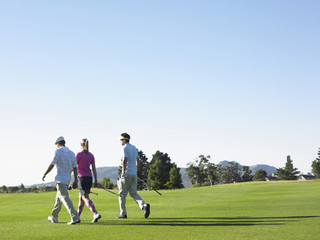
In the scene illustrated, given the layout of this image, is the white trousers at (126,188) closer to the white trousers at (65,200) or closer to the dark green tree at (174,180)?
the white trousers at (65,200)

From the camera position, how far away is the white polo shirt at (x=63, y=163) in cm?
1045

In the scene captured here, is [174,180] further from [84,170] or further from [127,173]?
[84,170]

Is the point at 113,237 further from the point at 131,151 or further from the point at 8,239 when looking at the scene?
the point at 131,151

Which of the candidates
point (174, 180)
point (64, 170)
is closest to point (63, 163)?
point (64, 170)

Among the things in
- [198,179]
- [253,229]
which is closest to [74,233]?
[253,229]

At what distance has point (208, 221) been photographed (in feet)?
35.7

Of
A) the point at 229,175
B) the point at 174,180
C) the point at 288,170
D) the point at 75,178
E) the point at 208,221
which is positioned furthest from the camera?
the point at 229,175

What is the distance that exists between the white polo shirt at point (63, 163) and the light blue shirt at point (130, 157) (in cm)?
168

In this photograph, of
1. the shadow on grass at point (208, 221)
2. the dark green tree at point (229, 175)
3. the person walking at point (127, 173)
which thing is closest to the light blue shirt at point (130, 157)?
the person walking at point (127, 173)

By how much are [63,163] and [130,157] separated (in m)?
2.05

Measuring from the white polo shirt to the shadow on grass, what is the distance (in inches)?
57.7

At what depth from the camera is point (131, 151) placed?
38.8ft

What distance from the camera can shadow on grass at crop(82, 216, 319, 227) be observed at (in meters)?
Result: 10.2

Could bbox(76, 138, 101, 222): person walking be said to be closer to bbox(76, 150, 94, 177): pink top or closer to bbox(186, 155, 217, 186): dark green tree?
bbox(76, 150, 94, 177): pink top
